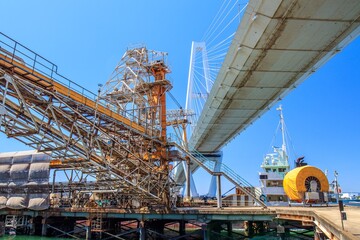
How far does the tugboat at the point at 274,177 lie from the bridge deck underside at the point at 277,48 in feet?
39.5

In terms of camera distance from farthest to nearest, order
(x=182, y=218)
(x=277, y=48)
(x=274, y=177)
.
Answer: (x=274, y=177) < (x=182, y=218) < (x=277, y=48)

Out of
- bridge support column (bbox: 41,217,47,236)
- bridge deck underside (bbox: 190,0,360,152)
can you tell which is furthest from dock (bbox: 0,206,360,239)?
bridge deck underside (bbox: 190,0,360,152)

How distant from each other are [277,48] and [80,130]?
1259 cm

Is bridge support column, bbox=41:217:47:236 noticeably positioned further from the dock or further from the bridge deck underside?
the bridge deck underside

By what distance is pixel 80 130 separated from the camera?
18109 millimetres

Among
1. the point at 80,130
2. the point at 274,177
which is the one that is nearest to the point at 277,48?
the point at 80,130

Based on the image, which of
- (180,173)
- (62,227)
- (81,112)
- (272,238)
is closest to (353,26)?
(81,112)

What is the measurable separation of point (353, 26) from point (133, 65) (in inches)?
849

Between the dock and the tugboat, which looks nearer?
the dock

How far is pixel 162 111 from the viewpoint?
28234 millimetres

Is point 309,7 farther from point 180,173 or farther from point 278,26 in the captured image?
point 180,173

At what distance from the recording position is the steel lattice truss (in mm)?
15023

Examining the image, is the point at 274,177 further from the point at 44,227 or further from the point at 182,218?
the point at 44,227

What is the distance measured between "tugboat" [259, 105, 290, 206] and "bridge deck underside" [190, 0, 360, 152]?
12.1m
